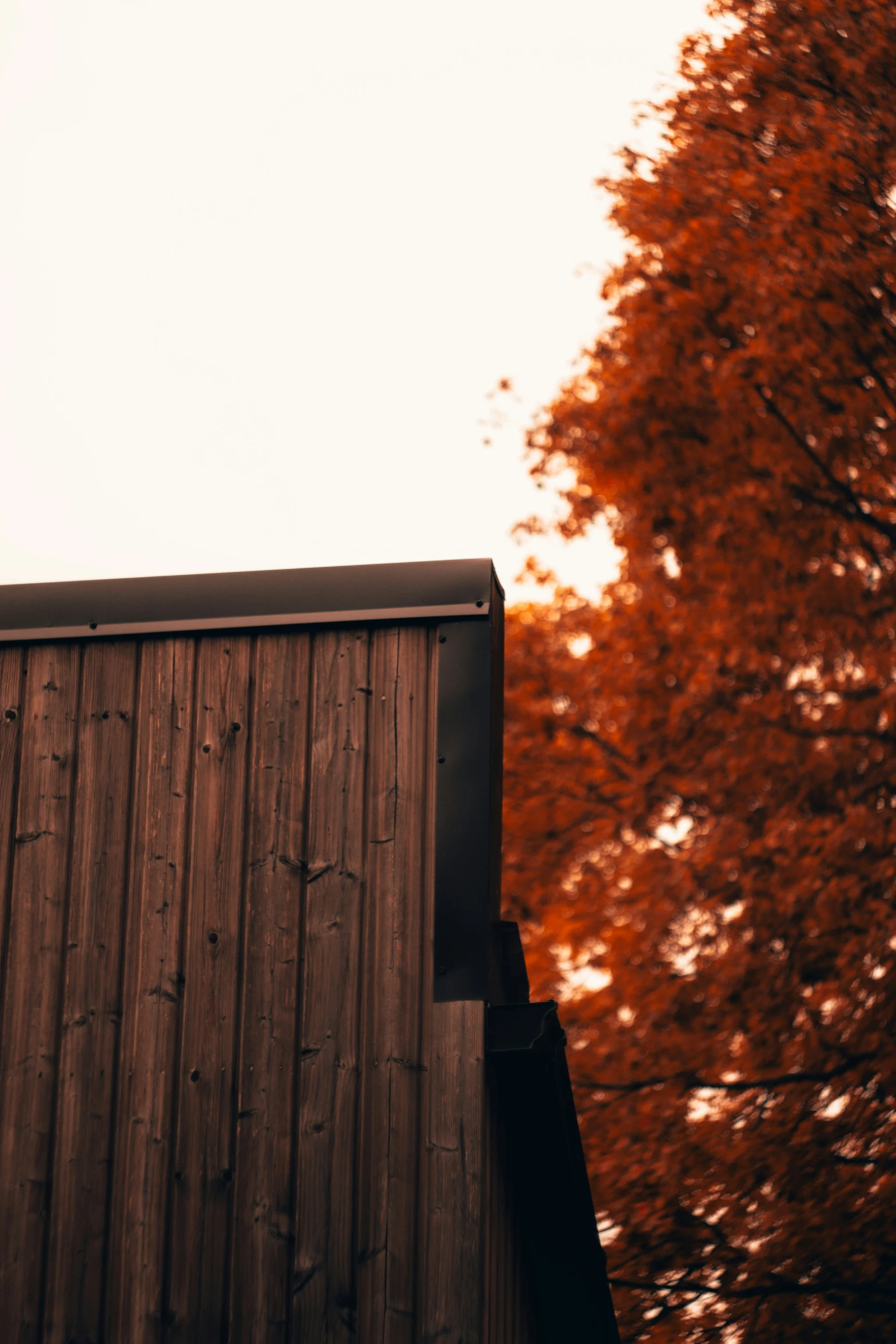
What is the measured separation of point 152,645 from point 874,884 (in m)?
6.83

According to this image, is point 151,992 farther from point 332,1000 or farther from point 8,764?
point 8,764

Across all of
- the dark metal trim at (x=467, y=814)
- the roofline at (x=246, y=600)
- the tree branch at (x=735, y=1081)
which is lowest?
the dark metal trim at (x=467, y=814)

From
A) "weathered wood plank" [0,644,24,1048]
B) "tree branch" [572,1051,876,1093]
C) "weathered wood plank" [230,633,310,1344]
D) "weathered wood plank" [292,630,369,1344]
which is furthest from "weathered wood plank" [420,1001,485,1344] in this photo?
"tree branch" [572,1051,876,1093]

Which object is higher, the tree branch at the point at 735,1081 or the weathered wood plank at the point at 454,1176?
the tree branch at the point at 735,1081

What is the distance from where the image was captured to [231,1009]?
12.2ft

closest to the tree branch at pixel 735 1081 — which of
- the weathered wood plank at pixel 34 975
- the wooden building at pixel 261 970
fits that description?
the wooden building at pixel 261 970

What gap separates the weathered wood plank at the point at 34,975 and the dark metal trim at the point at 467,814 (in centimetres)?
116

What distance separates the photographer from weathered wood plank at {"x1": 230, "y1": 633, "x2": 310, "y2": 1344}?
3.53 m

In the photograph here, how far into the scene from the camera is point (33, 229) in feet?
66.1

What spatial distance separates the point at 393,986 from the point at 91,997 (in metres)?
0.92

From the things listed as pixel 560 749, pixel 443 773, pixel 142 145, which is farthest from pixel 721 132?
pixel 142 145

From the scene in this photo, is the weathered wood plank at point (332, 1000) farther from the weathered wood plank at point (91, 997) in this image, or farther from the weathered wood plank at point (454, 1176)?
the weathered wood plank at point (91, 997)

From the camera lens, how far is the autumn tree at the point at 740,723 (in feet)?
30.9

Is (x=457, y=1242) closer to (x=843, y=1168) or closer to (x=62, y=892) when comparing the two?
(x=62, y=892)
